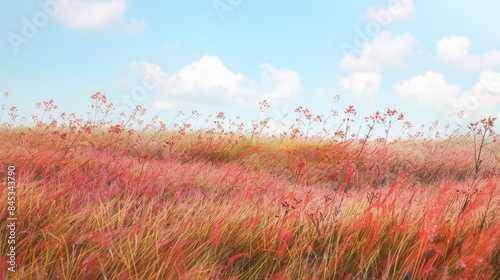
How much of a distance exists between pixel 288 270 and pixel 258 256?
35 centimetres

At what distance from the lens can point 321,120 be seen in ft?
40.3

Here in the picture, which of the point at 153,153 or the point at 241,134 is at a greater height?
the point at 241,134

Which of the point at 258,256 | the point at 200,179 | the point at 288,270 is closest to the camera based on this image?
the point at 288,270

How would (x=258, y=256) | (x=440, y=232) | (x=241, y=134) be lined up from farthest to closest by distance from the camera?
(x=241, y=134), (x=440, y=232), (x=258, y=256)

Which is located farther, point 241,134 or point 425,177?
point 241,134

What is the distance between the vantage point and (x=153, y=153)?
993 cm

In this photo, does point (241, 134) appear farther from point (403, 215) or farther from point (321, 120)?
point (403, 215)

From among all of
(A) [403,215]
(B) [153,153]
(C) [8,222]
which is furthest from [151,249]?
(B) [153,153]

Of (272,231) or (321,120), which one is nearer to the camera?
(272,231)

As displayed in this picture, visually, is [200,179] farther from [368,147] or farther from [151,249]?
[368,147]

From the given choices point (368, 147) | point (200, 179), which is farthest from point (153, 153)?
point (368, 147)

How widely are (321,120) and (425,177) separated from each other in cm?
295

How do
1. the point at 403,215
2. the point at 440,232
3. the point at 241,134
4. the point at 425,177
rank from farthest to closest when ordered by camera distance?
the point at 241,134
the point at 425,177
the point at 403,215
the point at 440,232

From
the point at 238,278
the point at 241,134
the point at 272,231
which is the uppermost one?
the point at 241,134
